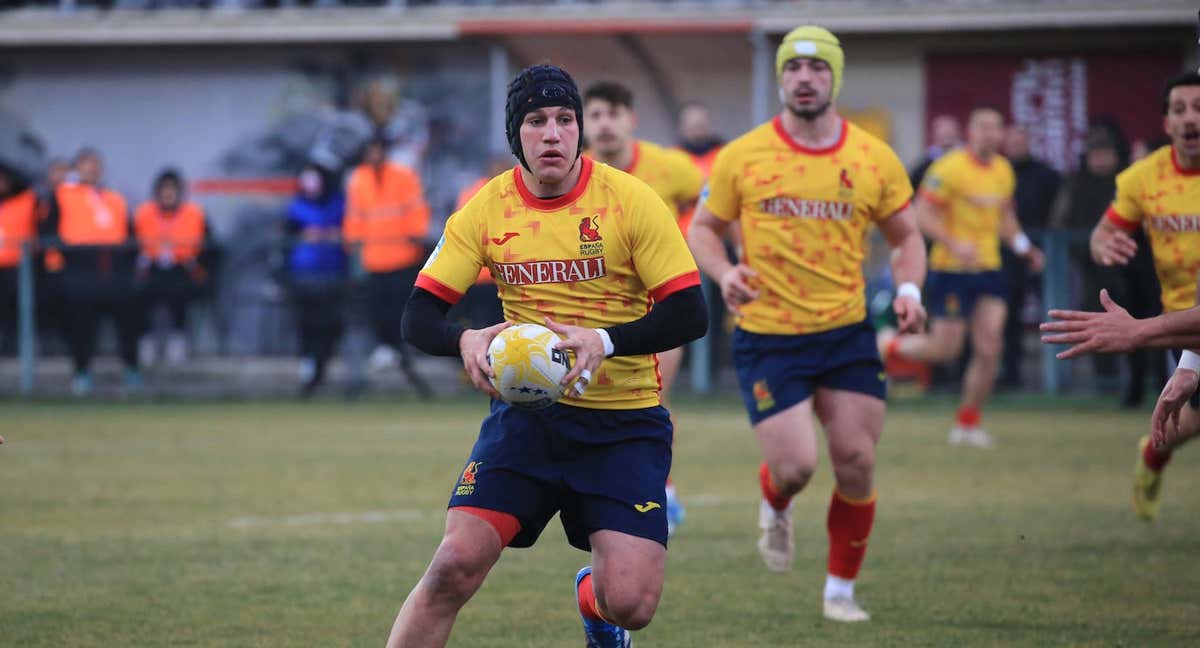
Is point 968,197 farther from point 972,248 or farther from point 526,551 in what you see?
point 526,551

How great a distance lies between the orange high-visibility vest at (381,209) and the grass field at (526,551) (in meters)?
3.80

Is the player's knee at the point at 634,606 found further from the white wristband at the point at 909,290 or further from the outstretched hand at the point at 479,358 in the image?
the white wristband at the point at 909,290

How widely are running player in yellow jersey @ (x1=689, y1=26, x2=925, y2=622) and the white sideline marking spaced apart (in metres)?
3.04

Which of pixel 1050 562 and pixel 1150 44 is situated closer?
pixel 1050 562

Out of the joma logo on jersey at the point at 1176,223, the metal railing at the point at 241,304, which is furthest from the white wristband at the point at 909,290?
the metal railing at the point at 241,304

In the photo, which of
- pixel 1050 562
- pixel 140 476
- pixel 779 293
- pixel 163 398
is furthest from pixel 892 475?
pixel 163 398

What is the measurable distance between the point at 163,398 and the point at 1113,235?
42.5ft

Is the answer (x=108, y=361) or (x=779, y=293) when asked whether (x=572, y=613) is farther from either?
(x=108, y=361)

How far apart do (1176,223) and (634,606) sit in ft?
13.6

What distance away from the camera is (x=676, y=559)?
884 cm

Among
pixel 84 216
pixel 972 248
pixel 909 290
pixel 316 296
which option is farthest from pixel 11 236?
pixel 909 290

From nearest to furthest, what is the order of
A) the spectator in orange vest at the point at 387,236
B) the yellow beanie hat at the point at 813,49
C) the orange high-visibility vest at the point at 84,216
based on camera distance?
the yellow beanie hat at the point at 813,49 < the spectator in orange vest at the point at 387,236 < the orange high-visibility vest at the point at 84,216

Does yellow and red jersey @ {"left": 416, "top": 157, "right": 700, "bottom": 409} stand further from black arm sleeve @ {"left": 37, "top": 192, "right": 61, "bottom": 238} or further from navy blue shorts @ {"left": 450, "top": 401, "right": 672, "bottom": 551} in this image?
black arm sleeve @ {"left": 37, "top": 192, "right": 61, "bottom": 238}

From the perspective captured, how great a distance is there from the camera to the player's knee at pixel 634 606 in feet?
18.1
